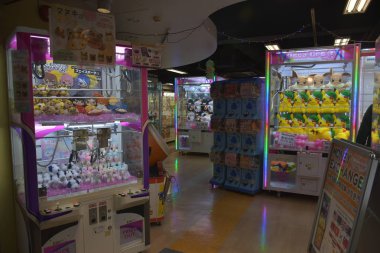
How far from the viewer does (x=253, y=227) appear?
13.0ft

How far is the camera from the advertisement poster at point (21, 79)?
2.36m

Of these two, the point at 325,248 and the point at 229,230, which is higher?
the point at 325,248

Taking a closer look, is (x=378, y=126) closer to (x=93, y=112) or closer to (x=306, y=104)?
(x=93, y=112)

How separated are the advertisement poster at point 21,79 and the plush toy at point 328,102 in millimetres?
4537

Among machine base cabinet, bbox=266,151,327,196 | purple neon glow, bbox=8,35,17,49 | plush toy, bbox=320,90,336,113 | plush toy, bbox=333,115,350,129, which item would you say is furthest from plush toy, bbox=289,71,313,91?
purple neon glow, bbox=8,35,17,49

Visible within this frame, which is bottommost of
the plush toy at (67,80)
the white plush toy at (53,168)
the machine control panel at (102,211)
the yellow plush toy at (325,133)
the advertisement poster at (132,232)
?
the advertisement poster at (132,232)

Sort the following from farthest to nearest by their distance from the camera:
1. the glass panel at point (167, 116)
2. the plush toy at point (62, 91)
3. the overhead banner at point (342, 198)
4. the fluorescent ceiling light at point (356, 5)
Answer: the glass panel at point (167, 116), the fluorescent ceiling light at point (356, 5), the plush toy at point (62, 91), the overhead banner at point (342, 198)

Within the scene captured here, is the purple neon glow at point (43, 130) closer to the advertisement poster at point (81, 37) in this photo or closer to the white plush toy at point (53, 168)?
the white plush toy at point (53, 168)

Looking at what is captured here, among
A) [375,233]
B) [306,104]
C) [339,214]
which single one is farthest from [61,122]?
[306,104]

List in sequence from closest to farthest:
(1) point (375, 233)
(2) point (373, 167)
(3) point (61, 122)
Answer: (2) point (373, 167) → (1) point (375, 233) → (3) point (61, 122)

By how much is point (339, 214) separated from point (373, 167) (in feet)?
1.53

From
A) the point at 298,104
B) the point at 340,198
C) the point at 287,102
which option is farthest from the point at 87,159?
the point at 298,104

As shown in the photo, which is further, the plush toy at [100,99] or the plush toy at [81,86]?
the plush toy at [100,99]

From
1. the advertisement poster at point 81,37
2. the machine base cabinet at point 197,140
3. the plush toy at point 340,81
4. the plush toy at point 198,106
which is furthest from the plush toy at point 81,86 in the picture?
the plush toy at point 198,106
